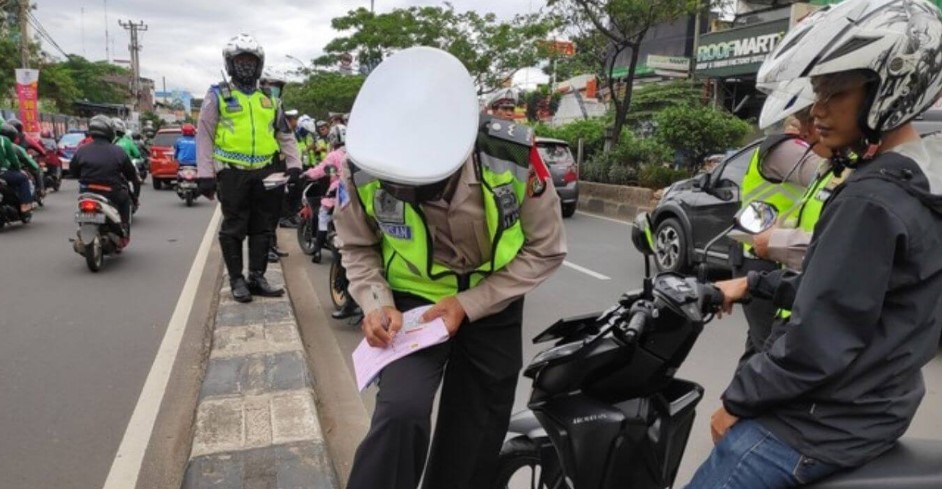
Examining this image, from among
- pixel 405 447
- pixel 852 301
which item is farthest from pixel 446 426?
pixel 852 301

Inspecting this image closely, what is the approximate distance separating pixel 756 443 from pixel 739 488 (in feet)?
0.34

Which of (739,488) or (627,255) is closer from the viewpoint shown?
(739,488)

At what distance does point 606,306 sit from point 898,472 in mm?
4736

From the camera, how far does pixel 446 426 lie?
2131 mm

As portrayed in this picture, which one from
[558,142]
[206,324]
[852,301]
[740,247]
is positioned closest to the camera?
[852,301]

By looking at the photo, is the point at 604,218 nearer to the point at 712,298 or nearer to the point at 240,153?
the point at 240,153

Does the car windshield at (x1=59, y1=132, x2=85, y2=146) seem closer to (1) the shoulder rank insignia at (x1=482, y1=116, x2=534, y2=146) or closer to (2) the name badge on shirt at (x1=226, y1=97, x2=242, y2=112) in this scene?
(2) the name badge on shirt at (x1=226, y1=97, x2=242, y2=112)

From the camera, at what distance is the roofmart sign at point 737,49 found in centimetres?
1991

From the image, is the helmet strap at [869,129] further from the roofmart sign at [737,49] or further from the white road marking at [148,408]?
the roofmart sign at [737,49]

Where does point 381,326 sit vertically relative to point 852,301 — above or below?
below

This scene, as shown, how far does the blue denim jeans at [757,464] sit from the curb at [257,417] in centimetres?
160

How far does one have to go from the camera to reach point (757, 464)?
147 centimetres

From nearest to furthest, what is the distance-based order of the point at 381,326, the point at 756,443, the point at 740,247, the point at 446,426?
the point at 756,443
the point at 381,326
the point at 446,426
the point at 740,247

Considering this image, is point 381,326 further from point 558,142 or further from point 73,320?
point 558,142
